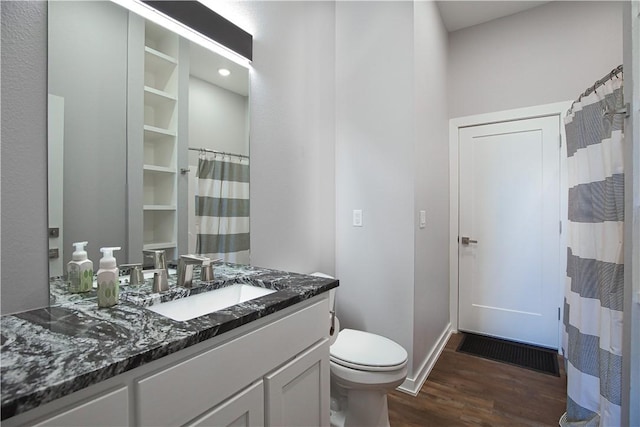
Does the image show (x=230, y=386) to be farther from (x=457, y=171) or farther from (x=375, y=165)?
(x=457, y=171)

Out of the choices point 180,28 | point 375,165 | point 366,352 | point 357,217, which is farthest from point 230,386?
point 375,165

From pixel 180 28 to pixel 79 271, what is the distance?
100 centimetres

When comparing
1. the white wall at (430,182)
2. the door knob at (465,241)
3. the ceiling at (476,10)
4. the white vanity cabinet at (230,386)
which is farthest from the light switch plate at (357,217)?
the ceiling at (476,10)

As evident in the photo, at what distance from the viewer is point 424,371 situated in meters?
2.10

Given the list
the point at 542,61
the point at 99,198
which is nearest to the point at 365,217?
the point at 99,198

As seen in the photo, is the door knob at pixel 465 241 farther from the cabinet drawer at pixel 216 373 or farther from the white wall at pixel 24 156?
the white wall at pixel 24 156

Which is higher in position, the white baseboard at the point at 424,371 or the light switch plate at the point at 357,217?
the light switch plate at the point at 357,217

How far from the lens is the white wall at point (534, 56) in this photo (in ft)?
7.61

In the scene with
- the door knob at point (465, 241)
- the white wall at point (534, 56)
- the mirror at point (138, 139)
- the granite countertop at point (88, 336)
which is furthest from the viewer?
the door knob at point (465, 241)

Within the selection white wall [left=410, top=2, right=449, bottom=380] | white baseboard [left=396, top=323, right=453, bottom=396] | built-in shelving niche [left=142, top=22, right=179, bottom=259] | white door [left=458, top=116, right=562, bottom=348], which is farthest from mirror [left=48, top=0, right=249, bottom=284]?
white door [left=458, top=116, right=562, bottom=348]

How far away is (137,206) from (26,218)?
30 centimetres

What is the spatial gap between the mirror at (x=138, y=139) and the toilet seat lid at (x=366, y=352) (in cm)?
70

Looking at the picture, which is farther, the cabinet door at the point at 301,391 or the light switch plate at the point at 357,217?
the light switch plate at the point at 357,217

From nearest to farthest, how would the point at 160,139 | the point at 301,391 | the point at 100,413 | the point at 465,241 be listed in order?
1. the point at 100,413
2. the point at 301,391
3. the point at 160,139
4. the point at 465,241
